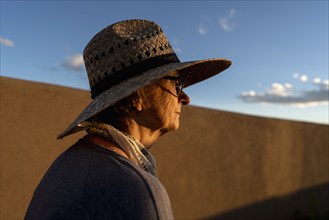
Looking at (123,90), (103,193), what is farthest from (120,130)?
(103,193)

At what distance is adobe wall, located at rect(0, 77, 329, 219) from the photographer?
5.25 meters

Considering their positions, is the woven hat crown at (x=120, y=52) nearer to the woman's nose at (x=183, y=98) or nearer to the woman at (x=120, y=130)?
the woman at (x=120, y=130)

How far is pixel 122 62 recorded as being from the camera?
4.93ft

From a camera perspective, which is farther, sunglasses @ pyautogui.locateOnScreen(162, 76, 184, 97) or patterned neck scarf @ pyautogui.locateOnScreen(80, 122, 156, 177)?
sunglasses @ pyautogui.locateOnScreen(162, 76, 184, 97)

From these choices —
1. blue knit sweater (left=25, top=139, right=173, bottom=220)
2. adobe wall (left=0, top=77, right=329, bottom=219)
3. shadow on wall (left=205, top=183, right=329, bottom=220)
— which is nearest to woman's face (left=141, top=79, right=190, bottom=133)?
blue knit sweater (left=25, top=139, right=173, bottom=220)

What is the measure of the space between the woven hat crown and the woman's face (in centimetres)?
9

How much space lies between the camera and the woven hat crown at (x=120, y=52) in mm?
1504

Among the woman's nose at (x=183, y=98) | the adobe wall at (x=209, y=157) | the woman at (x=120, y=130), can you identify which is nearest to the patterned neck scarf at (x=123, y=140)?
the woman at (x=120, y=130)

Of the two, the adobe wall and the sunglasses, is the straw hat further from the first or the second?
the adobe wall

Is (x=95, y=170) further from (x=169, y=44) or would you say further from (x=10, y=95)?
(x=10, y=95)

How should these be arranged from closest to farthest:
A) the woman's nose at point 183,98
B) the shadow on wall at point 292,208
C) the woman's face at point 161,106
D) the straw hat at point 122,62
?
the straw hat at point 122,62 → the woman's face at point 161,106 → the woman's nose at point 183,98 → the shadow on wall at point 292,208

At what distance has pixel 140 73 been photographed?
150cm

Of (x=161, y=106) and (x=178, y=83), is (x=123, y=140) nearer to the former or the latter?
(x=161, y=106)

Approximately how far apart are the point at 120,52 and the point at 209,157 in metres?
6.05
